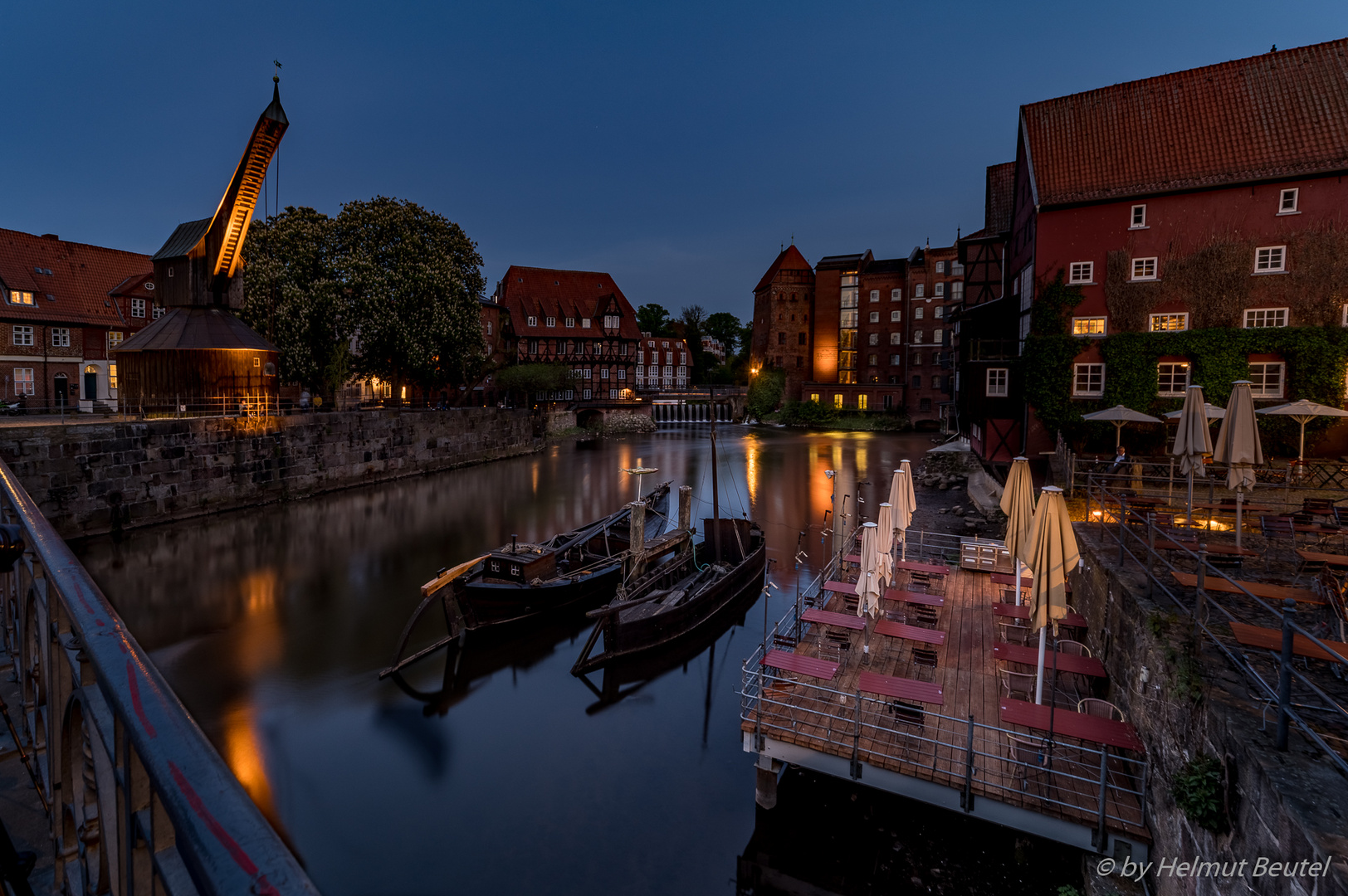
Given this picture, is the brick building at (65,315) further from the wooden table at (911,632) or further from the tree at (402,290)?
the wooden table at (911,632)

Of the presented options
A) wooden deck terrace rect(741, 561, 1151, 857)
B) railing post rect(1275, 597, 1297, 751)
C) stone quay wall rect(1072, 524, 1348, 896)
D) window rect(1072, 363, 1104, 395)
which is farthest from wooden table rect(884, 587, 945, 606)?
window rect(1072, 363, 1104, 395)

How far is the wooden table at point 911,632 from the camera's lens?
33.1 feet

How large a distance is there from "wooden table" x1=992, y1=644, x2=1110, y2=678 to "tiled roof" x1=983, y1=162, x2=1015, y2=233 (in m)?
27.4

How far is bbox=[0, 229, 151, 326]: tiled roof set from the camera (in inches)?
1391

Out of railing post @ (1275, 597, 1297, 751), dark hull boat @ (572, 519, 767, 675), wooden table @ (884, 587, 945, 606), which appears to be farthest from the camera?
dark hull boat @ (572, 519, 767, 675)

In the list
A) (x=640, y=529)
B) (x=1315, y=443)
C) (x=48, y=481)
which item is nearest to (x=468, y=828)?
(x=640, y=529)

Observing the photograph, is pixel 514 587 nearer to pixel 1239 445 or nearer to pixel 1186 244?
pixel 1239 445

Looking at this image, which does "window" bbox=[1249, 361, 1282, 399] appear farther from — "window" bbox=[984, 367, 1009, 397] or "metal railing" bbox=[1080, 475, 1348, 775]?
"metal railing" bbox=[1080, 475, 1348, 775]

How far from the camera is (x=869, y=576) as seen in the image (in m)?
10.5

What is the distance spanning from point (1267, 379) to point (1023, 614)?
16.7m

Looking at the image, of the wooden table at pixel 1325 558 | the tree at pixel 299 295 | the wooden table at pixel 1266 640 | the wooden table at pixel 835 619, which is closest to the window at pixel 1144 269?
the wooden table at pixel 1325 558

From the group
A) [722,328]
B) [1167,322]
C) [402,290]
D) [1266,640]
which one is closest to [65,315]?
[402,290]

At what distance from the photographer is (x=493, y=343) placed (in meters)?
66.9

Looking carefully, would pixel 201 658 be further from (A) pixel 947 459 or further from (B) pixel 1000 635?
(A) pixel 947 459
